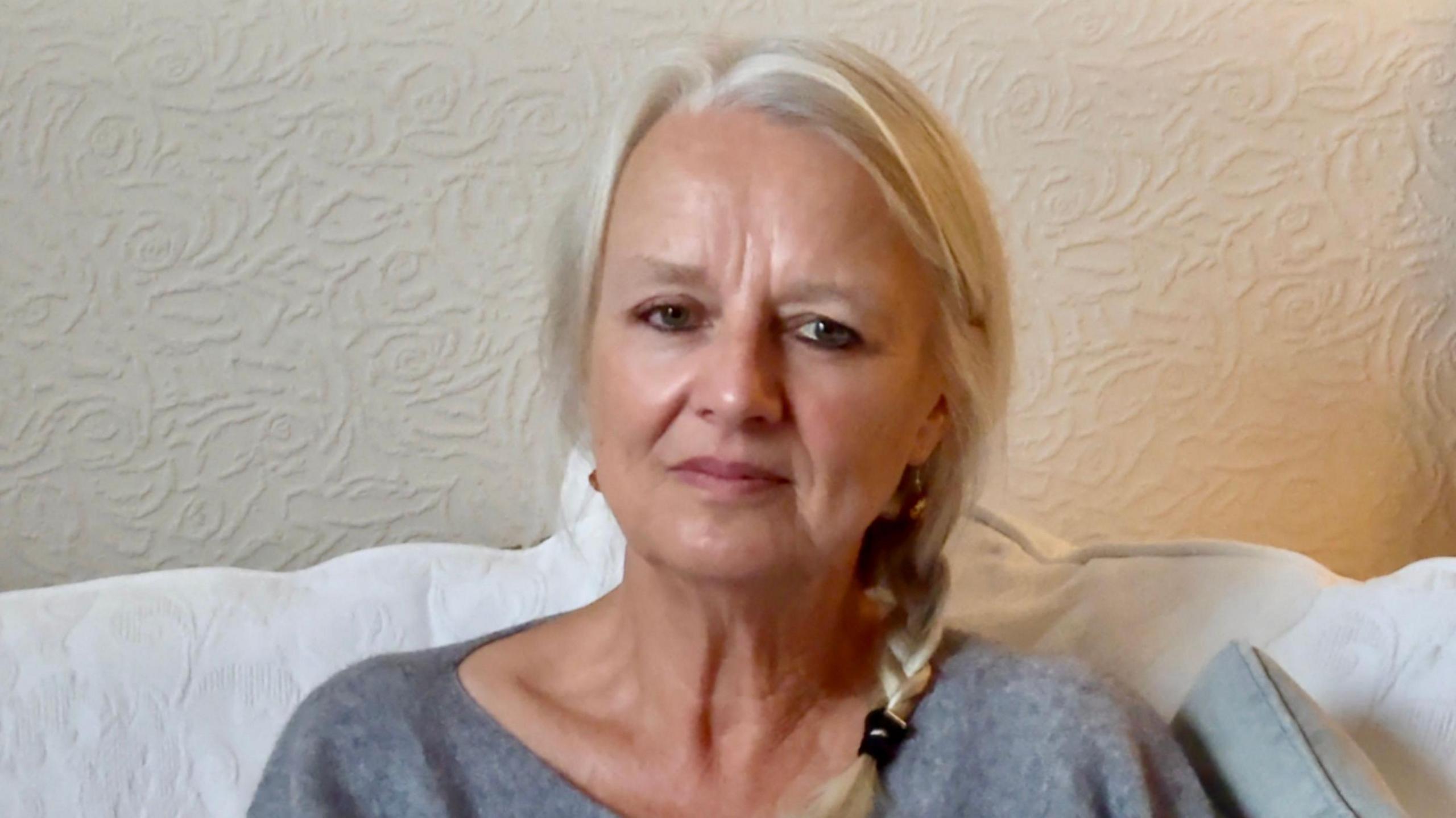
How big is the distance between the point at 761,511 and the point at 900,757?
26cm

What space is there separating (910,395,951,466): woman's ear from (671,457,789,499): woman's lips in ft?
0.52

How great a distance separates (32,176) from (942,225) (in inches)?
39.1

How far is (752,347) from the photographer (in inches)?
35.8

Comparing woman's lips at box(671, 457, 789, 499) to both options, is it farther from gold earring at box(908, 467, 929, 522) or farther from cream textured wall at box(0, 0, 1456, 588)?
cream textured wall at box(0, 0, 1456, 588)

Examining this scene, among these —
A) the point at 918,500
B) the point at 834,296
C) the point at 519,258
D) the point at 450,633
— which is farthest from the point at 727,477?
the point at 519,258

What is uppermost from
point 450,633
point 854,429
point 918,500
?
point 854,429

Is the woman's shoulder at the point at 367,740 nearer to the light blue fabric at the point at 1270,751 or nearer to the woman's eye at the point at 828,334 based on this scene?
the woman's eye at the point at 828,334

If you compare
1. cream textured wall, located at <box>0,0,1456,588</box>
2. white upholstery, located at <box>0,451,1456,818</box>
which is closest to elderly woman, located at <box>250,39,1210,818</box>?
white upholstery, located at <box>0,451,1456,818</box>

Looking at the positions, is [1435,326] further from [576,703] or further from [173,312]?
[173,312]

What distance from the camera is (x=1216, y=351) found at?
5.13ft

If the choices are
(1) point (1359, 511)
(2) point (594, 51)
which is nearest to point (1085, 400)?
(1) point (1359, 511)

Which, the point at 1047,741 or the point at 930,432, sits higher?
the point at 930,432

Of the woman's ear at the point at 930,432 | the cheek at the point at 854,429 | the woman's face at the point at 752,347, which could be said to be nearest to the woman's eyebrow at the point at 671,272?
the woman's face at the point at 752,347

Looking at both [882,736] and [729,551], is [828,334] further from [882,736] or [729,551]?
[882,736]
